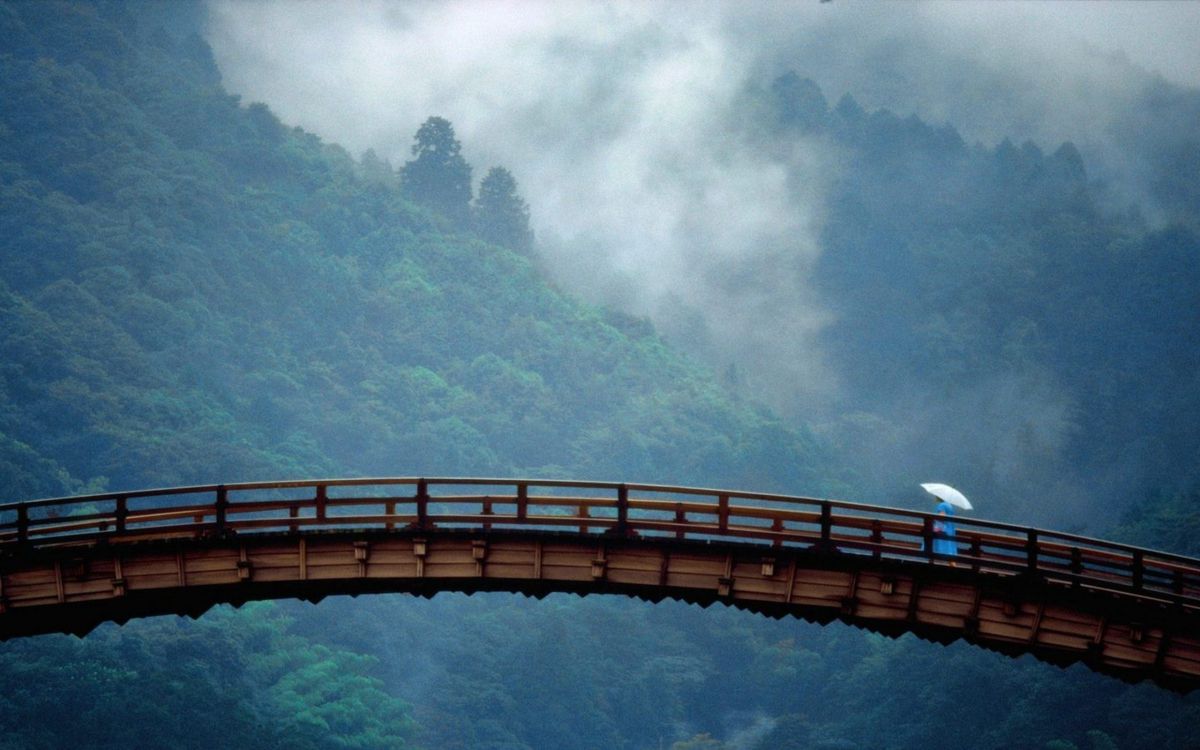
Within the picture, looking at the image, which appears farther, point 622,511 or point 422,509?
point 422,509

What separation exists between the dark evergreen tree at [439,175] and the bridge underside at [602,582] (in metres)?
158

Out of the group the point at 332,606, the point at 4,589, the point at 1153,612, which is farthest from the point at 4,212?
the point at 1153,612

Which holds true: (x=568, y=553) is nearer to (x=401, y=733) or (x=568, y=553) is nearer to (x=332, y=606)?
(x=401, y=733)

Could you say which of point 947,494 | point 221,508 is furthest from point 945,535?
point 221,508

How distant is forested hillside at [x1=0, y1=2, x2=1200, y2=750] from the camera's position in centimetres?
9581

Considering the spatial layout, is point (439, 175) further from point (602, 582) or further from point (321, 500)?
point (602, 582)

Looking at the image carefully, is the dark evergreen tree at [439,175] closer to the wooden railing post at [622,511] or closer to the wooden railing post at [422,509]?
the wooden railing post at [422,509]

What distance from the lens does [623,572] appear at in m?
28.8

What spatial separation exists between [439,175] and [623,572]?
16319 cm

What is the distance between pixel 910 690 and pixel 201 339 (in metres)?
70.0

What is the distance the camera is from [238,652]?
92375mm

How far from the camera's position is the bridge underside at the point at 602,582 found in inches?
1089

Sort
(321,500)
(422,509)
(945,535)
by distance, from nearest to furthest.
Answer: (945,535), (321,500), (422,509)

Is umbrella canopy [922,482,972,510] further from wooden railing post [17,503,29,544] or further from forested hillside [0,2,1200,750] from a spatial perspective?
forested hillside [0,2,1200,750]
